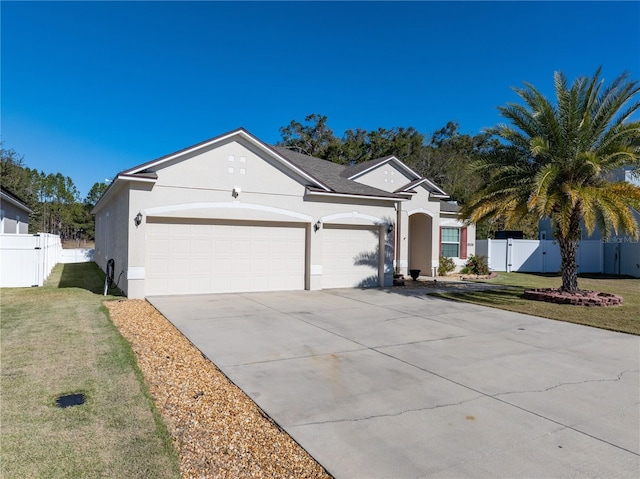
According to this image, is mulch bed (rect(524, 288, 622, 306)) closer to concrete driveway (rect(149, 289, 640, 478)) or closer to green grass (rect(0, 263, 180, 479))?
concrete driveway (rect(149, 289, 640, 478))

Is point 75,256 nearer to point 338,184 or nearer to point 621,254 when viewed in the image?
point 338,184

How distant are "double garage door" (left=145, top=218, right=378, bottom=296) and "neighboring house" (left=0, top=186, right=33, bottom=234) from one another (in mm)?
9498

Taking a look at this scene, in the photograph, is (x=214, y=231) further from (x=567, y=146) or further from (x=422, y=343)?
Result: (x=567, y=146)

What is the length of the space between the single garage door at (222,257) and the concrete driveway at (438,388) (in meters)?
2.72

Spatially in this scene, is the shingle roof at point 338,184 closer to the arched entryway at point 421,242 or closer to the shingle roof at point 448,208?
the arched entryway at point 421,242

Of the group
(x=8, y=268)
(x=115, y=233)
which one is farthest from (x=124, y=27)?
(x=8, y=268)

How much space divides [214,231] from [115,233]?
4881 millimetres

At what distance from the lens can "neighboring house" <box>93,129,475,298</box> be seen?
468 inches

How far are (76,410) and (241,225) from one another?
30.3ft

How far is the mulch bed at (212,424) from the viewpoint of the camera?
343cm

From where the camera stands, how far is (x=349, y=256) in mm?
15391

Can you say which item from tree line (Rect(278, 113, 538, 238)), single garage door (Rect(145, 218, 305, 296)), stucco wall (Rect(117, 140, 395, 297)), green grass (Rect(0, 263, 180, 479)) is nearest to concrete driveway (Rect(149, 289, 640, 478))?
green grass (Rect(0, 263, 180, 479))

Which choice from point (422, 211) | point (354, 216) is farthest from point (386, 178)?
point (354, 216)

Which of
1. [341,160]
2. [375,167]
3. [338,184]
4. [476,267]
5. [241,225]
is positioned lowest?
[476,267]
